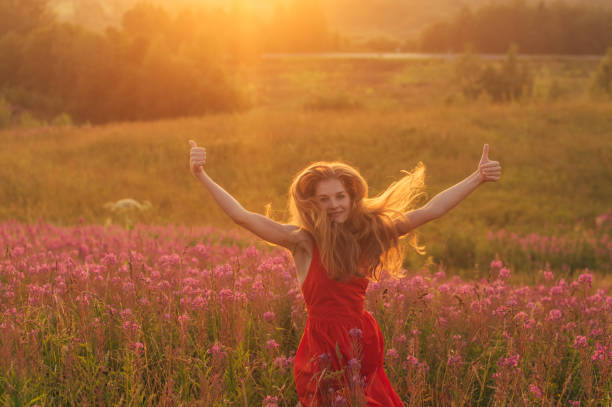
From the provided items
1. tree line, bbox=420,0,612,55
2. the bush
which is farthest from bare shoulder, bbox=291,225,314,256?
tree line, bbox=420,0,612,55

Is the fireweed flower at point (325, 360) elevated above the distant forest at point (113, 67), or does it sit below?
below

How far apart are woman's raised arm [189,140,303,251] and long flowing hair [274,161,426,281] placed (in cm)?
10

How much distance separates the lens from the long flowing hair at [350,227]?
255cm

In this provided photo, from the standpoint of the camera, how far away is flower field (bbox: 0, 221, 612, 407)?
8.31 feet

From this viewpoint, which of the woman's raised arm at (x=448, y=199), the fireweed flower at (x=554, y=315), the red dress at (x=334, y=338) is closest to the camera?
the red dress at (x=334, y=338)

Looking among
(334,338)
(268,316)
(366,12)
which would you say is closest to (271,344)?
(268,316)

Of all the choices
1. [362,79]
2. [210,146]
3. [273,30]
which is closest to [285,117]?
[210,146]

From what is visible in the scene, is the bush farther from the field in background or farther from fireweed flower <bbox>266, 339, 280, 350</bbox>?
fireweed flower <bbox>266, 339, 280, 350</bbox>

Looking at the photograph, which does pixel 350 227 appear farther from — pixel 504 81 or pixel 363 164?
pixel 504 81

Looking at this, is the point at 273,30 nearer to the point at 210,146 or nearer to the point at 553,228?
the point at 210,146

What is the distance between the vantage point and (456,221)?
10164 millimetres

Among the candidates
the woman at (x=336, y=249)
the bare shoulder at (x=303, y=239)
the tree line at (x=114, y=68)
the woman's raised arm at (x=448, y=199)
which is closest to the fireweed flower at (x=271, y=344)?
the woman at (x=336, y=249)

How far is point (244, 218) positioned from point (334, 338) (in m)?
0.75

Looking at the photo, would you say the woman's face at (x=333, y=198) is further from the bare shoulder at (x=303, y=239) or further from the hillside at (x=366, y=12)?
the hillside at (x=366, y=12)
